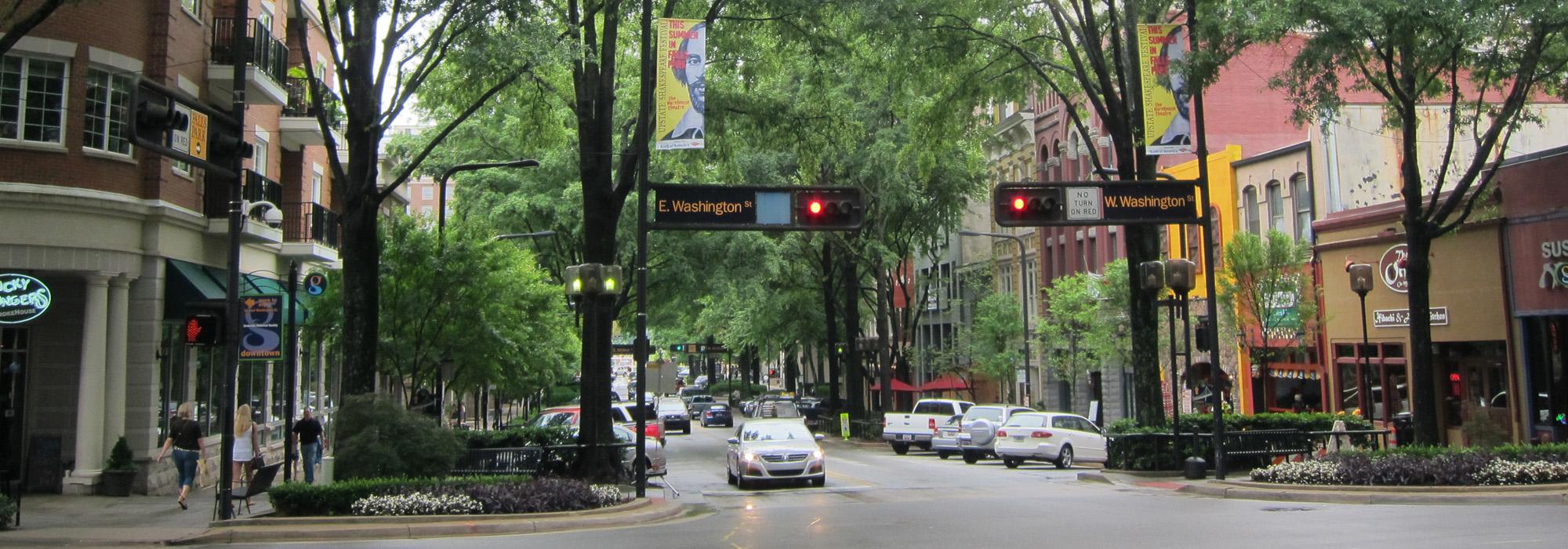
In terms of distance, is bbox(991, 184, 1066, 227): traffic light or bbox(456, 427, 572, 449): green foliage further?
bbox(456, 427, 572, 449): green foliage

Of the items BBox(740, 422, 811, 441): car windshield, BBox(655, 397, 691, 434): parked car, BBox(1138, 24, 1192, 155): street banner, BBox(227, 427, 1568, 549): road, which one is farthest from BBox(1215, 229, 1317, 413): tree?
BBox(655, 397, 691, 434): parked car

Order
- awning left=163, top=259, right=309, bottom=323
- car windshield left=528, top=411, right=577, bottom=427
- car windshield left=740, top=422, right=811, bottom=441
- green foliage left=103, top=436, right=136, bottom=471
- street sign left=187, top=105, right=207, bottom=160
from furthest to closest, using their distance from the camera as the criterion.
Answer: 1. car windshield left=528, top=411, right=577, bottom=427
2. car windshield left=740, top=422, right=811, bottom=441
3. awning left=163, top=259, right=309, bottom=323
4. green foliage left=103, top=436, right=136, bottom=471
5. street sign left=187, top=105, right=207, bottom=160

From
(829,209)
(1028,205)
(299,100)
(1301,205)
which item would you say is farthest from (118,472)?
(1301,205)

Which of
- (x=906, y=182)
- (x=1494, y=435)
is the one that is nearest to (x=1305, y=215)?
(x=906, y=182)

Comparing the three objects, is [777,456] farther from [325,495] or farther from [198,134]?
[198,134]

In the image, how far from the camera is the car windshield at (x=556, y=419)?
91.2ft

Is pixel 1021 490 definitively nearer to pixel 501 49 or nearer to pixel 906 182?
pixel 501 49

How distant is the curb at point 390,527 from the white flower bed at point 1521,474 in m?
12.6

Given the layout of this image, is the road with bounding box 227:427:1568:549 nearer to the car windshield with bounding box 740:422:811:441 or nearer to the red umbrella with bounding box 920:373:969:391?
the car windshield with bounding box 740:422:811:441

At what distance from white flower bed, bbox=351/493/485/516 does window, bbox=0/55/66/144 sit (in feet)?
30.7

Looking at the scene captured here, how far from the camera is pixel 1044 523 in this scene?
1516cm

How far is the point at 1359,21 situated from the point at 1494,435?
6.89 metres

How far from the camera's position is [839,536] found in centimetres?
1419

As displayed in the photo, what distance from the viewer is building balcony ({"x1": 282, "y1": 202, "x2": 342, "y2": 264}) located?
28172 millimetres
